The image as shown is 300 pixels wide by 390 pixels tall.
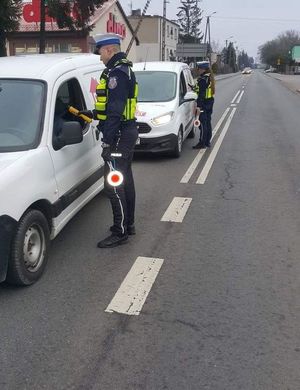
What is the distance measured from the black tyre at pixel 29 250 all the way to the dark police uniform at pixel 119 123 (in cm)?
93

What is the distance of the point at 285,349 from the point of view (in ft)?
10.7

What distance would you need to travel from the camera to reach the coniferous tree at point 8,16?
16.3m

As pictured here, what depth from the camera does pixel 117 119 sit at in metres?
4.70

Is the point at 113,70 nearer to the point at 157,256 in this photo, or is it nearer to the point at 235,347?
the point at 157,256

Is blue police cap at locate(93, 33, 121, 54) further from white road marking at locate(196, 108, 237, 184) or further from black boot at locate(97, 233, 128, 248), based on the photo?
white road marking at locate(196, 108, 237, 184)

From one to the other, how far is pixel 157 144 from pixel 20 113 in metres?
4.70

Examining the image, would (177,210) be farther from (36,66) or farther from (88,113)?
(36,66)

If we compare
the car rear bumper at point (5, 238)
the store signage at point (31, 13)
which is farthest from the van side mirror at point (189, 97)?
the store signage at point (31, 13)

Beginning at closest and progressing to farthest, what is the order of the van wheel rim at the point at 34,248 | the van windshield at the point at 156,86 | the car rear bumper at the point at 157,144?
the van wheel rim at the point at 34,248 < the car rear bumper at the point at 157,144 < the van windshield at the point at 156,86

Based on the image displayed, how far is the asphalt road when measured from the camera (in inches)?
119

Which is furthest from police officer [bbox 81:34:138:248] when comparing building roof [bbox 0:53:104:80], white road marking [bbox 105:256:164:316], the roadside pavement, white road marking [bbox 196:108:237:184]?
the roadside pavement

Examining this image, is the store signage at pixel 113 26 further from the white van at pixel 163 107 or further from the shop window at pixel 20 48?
the white van at pixel 163 107

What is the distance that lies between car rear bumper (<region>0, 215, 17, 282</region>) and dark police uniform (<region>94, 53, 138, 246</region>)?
4.76ft

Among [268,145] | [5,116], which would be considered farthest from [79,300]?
[268,145]
